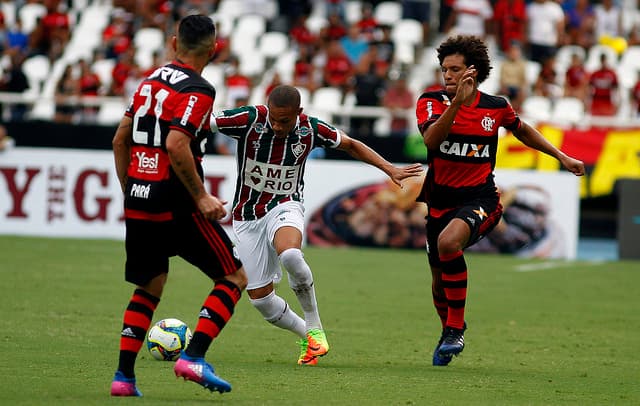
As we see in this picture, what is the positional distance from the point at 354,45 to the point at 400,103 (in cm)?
351

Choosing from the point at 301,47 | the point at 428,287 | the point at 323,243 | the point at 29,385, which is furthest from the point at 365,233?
the point at 29,385

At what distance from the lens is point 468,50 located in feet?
30.1

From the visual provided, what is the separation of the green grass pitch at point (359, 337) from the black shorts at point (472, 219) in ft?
2.99

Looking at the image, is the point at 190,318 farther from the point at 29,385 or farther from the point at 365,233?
the point at 365,233

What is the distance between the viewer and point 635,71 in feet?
81.5

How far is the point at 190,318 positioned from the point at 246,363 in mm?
2753

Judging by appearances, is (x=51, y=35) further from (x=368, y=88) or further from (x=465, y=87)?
(x=465, y=87)

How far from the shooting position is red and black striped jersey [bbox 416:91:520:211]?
9250 mm

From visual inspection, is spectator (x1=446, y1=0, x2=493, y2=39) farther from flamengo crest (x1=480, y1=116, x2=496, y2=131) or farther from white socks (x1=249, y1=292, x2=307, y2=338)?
white socks (x1=249, y1=292, x2=307, y2=338)

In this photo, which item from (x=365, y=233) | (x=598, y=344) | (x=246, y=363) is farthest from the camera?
(x=365, y=233)

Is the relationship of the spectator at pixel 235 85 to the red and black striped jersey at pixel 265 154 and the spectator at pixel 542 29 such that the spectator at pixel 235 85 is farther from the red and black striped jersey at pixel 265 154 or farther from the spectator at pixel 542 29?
the red and black striped jersey at pixel 265 154

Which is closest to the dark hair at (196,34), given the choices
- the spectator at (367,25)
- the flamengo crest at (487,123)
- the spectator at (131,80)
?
the flamengo crest at (487,123)

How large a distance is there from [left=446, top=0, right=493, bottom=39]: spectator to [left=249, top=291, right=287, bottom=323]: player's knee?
1643cm

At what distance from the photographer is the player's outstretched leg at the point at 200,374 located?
6.76m
